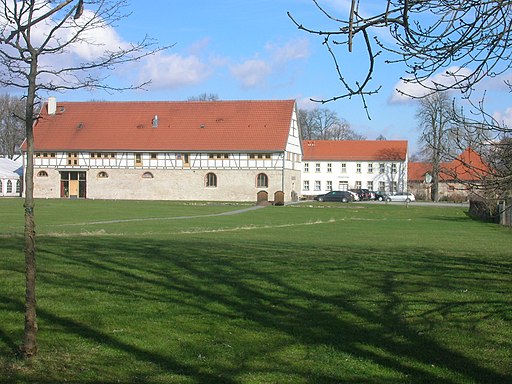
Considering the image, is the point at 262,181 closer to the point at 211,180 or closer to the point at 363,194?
the point at 211,180

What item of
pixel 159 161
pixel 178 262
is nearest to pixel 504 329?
pixel 178 262

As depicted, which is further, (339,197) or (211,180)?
(339,197)

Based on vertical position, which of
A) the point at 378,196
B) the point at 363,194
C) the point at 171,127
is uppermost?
the point at 171,127

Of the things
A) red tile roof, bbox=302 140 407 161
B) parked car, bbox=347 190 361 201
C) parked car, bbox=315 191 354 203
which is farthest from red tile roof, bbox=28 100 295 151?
red tile roof, bbox=302 140 407 161

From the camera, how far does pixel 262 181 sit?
68.6 m

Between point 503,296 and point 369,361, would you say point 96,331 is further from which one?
point 503,296

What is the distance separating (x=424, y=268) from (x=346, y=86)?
9.72 meters

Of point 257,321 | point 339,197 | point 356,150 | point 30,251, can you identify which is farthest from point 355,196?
point 30,251

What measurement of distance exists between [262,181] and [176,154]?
925 cm

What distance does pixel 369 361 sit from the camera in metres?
6.93

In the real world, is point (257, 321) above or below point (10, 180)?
below

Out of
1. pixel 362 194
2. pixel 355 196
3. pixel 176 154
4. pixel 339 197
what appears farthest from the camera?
pixel 362 194

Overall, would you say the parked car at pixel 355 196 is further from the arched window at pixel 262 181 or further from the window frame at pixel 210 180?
the window frame at pixel 210 180

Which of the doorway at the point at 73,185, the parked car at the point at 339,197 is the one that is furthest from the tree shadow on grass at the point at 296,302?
the doorway at the point at 73,185
